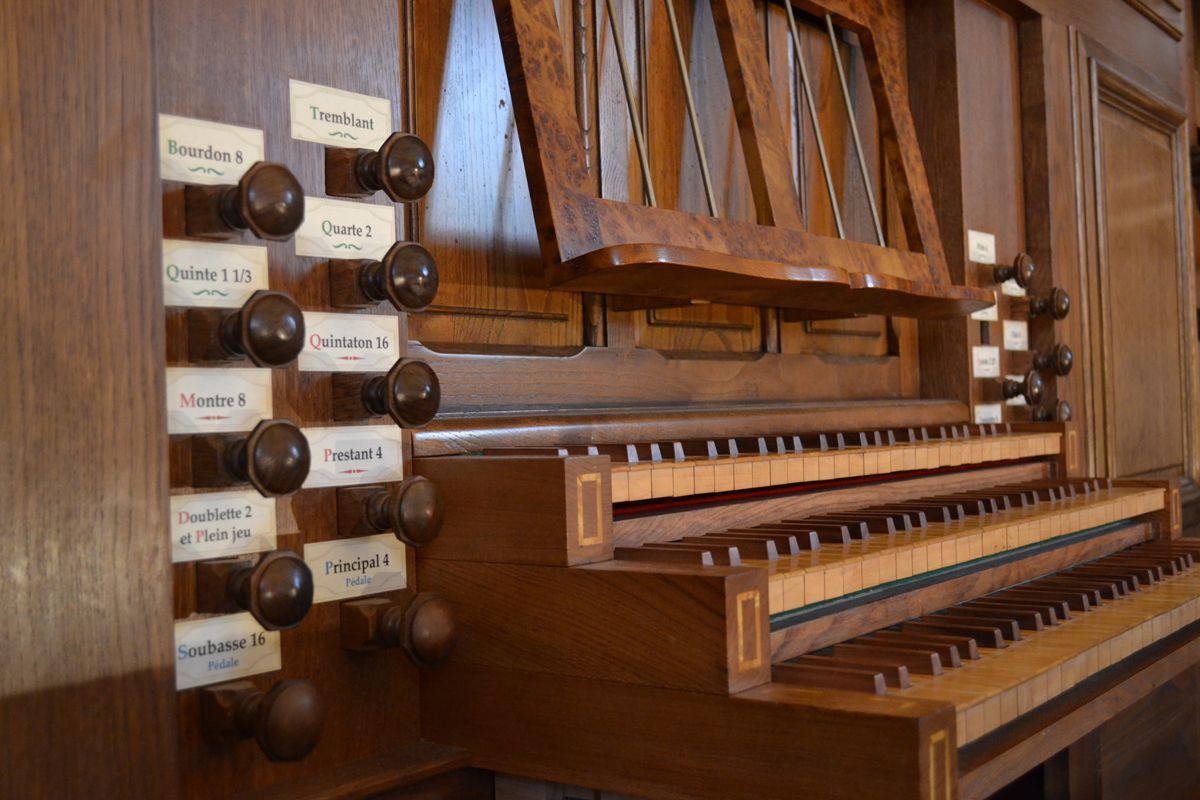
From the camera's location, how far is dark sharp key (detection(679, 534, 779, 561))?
1.65 metres

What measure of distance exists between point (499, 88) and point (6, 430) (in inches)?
42.2

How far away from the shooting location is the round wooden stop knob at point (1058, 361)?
136 inches

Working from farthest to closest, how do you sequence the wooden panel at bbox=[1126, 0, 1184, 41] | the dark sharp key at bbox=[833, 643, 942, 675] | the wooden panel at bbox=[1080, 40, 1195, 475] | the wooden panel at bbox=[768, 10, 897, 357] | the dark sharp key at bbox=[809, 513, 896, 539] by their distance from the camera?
the wooden panel at bbox=[1126, 0, 1184, 41] → the wooden panel at bbox=[1080, 40, 1195, 475] → the wooden panel at bbox=[768, 10, 897, 357] → the dark sharp key at bbox=[809, 513, 896, 539] → the dark sharp key at bbox=[833, 643, 942, 675]

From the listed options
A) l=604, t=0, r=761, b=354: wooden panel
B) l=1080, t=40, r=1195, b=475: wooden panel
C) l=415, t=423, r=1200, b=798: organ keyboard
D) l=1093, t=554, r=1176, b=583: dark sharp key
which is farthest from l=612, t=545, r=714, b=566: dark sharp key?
l=1080, t=40, r=1195, b=475: wooden panel

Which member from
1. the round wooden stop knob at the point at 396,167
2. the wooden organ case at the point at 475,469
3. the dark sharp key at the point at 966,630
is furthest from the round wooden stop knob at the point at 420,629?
the dark sharp key at the point at 966,630

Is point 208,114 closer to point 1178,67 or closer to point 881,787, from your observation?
point 881,787

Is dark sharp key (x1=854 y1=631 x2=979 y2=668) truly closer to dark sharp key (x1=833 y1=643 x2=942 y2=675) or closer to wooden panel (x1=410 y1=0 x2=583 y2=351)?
dark sharp key (x1=833 y1=643 x2=942 y2=675)

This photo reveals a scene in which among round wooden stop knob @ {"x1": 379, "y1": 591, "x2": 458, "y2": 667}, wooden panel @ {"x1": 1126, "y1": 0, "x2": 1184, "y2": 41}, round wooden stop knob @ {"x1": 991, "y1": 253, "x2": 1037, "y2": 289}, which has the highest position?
wooden panel @ {"x1": 1126, "y1": 0, "x2": 1184, "y2": 41}

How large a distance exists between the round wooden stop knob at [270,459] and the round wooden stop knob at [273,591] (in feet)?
0.27

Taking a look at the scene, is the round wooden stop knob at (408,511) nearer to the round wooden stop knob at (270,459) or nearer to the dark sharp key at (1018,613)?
the round wooden stop knob at (270,459)

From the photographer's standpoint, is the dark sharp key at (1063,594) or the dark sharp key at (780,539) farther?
the dark sharp key at (1063,594)

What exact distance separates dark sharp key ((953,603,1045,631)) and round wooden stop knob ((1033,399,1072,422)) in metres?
1.72

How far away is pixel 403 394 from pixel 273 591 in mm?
317

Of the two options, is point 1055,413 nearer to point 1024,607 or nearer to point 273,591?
point 1024,607
